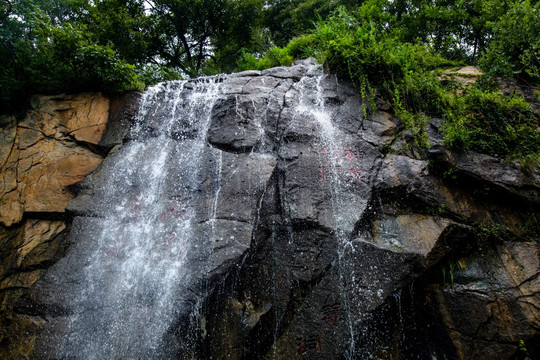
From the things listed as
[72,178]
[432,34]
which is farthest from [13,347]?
[432,34]

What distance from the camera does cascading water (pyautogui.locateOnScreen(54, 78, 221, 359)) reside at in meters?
3.97

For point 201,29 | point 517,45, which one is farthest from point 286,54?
point 517,45

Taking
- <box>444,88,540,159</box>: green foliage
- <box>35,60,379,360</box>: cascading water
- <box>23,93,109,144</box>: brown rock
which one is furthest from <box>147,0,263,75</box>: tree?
<box>444,88,540,159</box>: green foliage

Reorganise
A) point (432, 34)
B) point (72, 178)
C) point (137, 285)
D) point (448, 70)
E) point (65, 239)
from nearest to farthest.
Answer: point (137, 285), point (65, 239), point (72, 178), point (448, 70), point (432, 34)

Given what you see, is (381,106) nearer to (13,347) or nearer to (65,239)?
(65,239)

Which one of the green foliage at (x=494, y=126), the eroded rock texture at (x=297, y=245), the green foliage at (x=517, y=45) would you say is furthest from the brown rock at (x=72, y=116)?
the green foliage at (x=517, y=45)

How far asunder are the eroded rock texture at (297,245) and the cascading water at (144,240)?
31mm

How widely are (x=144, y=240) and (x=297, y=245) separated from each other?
273 centimetres

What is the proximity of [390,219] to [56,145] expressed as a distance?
730 cm

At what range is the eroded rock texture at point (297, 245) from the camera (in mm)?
4027

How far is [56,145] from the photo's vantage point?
611cm

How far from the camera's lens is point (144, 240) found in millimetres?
4797

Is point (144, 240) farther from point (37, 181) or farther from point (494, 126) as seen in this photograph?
point (494, 126)

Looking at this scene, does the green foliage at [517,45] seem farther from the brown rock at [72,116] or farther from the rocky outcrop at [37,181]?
the brown rock at [72,116]
